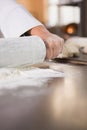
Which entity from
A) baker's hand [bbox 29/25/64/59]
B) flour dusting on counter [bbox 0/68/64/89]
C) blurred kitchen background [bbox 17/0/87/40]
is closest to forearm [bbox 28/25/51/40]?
baker's hand [bbox 29/25/64/59]

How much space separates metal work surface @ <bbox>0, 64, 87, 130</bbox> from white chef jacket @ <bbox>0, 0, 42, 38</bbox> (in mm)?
316

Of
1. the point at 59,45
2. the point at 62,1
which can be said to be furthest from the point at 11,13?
the point at 62,1

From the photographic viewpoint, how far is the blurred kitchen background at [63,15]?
10.3ft

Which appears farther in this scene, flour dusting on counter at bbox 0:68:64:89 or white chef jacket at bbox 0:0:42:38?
white chef jacket at bbox 0:0:42:38

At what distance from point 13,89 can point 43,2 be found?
4.70m

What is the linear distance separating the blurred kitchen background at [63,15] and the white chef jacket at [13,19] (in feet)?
6.47

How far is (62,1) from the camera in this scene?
3676 millimetres

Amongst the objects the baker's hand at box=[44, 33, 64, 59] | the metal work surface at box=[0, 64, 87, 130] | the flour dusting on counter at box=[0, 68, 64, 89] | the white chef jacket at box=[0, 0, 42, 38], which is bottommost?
the flour dusting on counter at box=[0, 68, 64, 89]

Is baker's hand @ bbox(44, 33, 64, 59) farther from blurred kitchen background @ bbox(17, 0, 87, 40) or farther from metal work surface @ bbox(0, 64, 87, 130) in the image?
blurred kitchen background @ bbox(17, 0, 87, 40)

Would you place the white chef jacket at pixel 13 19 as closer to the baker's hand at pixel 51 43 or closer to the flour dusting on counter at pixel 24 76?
the baker's hand at pixel 51 43

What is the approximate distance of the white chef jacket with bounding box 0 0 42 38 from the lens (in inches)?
37.2

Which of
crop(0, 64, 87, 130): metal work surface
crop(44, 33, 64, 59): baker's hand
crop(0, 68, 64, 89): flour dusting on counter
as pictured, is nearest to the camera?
crop(0, 64, 87, 130): metal work surface

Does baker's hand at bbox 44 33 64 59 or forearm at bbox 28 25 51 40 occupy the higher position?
forearm at bbox 28 25 51 40

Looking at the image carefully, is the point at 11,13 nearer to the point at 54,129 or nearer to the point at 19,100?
the point at 19,100
